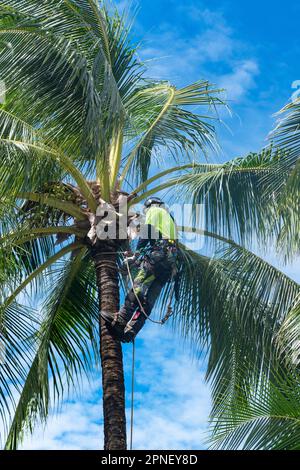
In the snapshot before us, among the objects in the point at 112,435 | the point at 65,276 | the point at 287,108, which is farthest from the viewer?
the point at 65,276

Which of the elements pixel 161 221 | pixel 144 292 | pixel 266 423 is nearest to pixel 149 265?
pixel 144 292

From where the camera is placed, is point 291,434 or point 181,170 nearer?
point 291,434

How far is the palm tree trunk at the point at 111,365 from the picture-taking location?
1048 cm

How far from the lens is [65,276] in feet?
42.6

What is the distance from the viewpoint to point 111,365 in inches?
432

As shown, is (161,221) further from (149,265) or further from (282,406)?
(282,406)

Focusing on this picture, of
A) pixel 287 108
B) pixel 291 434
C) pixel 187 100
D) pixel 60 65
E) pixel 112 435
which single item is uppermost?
pixel 187 100

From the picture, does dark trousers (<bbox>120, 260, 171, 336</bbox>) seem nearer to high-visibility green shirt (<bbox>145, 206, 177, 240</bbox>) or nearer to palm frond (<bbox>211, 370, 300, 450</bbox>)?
high-visibility green shirt (<bbox>145, 206, 177, 240</bbox>)

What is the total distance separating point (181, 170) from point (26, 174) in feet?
8.93

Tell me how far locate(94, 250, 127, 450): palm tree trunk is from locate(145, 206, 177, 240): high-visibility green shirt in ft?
2.28

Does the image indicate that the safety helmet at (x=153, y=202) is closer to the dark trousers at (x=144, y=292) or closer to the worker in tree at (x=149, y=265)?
the worker in tree at (x=149, y=265)

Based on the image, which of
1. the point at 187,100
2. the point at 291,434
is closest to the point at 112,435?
the point at 291,434

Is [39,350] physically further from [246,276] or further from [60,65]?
[60,65]

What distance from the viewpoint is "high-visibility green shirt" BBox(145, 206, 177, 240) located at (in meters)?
11.1
